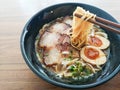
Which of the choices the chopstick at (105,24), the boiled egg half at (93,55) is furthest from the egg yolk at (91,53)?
the chopstick at (105,24)

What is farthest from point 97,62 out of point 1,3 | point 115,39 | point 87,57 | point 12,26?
point 1,3

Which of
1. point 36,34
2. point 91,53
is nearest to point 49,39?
point 36,34

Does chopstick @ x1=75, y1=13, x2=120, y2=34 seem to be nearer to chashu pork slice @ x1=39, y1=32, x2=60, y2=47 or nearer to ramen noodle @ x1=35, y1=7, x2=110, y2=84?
ramen noodle @ x1=35, y1=7, x2=110, y2=84

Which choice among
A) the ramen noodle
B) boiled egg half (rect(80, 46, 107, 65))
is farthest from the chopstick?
boiled egg half (rect(80, 46, 107, 65))

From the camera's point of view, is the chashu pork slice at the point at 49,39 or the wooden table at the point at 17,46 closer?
the wooden table at the point at 17,46

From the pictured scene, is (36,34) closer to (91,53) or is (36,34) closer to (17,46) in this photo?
(17,46)

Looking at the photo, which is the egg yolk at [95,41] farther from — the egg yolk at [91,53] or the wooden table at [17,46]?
the wooden table at [17,46]

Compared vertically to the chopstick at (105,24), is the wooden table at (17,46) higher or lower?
lower
